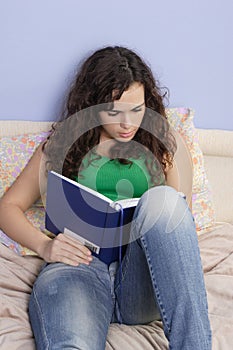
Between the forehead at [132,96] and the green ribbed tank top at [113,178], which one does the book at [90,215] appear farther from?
the forehead at [132,96]

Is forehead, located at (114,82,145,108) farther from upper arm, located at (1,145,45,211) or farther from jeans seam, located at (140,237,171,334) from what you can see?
jeans seam, located at (140,237,171,334)

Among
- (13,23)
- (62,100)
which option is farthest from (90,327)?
(13,23)

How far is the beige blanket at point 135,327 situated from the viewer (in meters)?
1.20

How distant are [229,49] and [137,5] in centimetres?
33

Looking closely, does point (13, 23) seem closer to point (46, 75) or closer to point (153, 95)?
point (46, 75)

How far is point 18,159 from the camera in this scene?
165 cm

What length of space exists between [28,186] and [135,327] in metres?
0.46

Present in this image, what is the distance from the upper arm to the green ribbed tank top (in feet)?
0.34

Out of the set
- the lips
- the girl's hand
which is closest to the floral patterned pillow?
the girl's hand

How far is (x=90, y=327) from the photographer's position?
3.74ft

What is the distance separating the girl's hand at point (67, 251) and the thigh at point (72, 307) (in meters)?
0.01

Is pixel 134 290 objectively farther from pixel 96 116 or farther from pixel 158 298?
pixel 96 116

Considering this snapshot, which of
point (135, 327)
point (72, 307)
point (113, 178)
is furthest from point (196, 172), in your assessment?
point (72, 307)

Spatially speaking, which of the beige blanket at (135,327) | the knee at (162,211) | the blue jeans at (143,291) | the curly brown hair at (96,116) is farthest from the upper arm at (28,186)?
the knee at (162,211)
